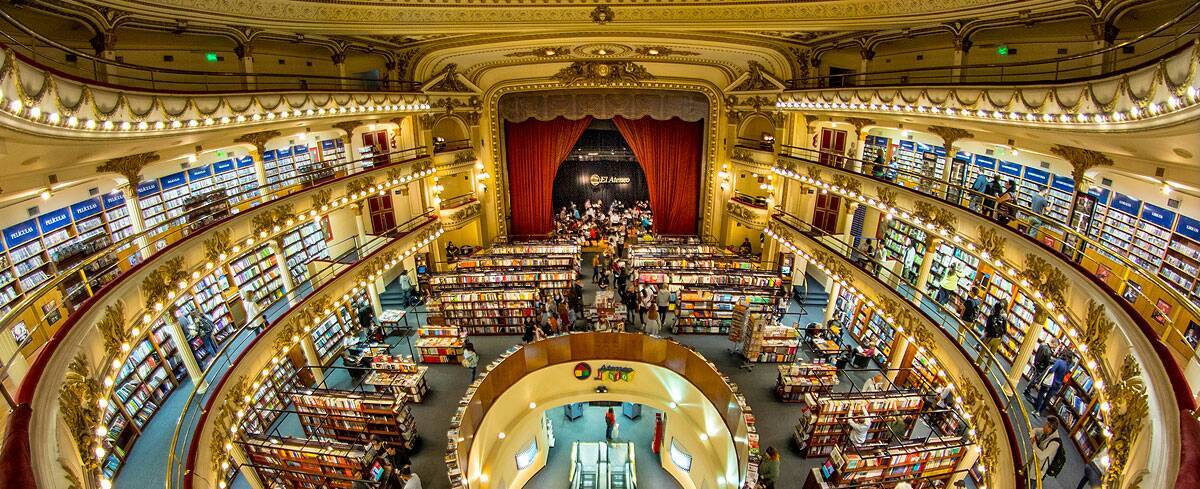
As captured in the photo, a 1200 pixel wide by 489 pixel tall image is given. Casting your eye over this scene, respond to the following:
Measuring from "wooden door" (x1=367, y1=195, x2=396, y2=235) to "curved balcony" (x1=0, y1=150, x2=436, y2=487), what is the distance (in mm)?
2406

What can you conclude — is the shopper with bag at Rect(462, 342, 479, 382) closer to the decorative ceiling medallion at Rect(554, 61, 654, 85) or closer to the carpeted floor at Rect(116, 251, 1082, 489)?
the carpeted floor at Rect(116, 251, 1082, 489)

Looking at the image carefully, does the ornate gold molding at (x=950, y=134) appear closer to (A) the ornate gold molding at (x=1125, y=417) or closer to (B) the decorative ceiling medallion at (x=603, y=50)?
(A) the ornate gold molding at (x=1125, y=417)

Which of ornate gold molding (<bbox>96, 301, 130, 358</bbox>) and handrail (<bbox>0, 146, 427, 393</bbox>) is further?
ornate gold molding (<bbox>96, 301, 130, 358</bbox>)

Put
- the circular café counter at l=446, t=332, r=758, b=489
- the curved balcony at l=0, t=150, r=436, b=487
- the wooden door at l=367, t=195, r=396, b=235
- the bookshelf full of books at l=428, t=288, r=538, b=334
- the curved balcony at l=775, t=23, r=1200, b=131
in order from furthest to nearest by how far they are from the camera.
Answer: the wooden door at l=367, t=195, r=396, b=235
the bookshelf full of books at l=428, t=288, r=538, b=334
the circular café counter at l=446, t=332, r=758, b=489
the curved balcony at l=775, t=23, r=1200, b=131
the curved balcony at l=0, t=150, r=436, b=487

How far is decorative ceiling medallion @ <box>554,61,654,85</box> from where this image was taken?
53.3 feet

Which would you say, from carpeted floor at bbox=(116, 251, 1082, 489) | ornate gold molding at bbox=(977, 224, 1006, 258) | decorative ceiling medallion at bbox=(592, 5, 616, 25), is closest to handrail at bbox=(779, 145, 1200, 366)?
ornate gold molding at bbox=(977, 224, 1006, 258)

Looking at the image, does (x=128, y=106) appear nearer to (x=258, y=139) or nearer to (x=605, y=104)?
(x=258, y=139)

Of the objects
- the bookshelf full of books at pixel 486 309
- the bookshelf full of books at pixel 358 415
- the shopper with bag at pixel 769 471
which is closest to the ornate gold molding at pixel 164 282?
the bookshelf full of books at pixel 358 415

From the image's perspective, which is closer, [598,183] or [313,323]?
[313,323]

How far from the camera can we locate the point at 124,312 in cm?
605

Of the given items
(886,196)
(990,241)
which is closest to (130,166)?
(886,196)

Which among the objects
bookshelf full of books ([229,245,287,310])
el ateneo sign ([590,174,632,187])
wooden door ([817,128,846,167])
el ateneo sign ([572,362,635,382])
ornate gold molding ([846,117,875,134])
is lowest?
el ateneo sign ([572,362,635,382])

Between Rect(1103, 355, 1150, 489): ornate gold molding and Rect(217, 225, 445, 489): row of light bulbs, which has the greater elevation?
Rect(1103, 355, 1150, 489): ornate gold molding

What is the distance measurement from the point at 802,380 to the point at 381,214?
12251 mm
